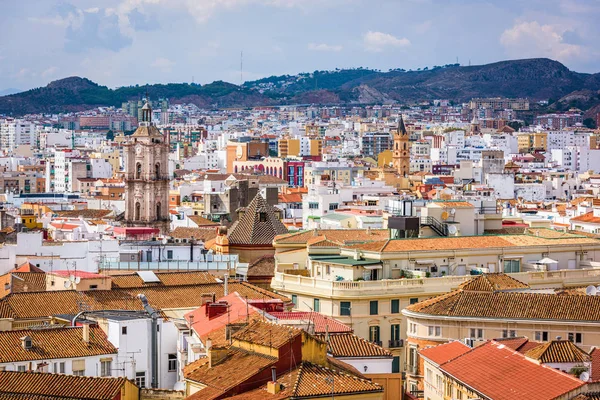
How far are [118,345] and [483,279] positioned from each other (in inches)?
421

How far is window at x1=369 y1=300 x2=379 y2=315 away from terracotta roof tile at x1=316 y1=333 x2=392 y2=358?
369 inches

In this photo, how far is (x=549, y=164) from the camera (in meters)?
171

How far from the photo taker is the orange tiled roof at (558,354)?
26.1m

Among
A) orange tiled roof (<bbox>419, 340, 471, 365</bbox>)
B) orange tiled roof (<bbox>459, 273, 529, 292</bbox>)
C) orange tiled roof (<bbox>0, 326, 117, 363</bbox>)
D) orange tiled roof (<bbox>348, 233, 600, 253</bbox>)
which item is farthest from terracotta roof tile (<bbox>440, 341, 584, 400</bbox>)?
orange tiled roof (<bbox>348, 233, 600, 253</bbox>)

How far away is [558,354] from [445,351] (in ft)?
11.6

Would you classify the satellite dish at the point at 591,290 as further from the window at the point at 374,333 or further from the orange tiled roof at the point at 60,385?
the orange tiled roof at the point at 60,385

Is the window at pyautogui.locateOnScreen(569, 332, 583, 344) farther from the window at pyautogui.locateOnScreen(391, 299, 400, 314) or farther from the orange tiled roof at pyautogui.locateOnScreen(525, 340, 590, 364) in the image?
the window at pyautogui.locateOnScreen(391, 299, 400, 314)

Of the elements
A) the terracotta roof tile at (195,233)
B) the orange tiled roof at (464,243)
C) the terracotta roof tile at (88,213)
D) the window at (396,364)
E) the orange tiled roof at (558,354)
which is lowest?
the terracotta roof tile at (88,213)

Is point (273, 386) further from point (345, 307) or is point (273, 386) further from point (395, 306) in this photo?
point (395, 306)

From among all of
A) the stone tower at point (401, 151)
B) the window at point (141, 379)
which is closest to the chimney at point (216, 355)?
the window at point (141, 379)

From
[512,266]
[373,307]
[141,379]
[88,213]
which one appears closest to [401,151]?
[88,213]

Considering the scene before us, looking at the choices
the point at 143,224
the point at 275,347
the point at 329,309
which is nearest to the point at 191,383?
the point at 275,347

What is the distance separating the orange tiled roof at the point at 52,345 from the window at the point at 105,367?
9.4 inches

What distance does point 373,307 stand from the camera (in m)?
36.2
